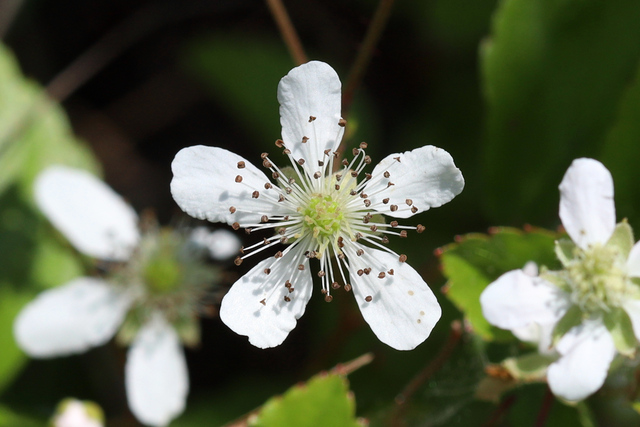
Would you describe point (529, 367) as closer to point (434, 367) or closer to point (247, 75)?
point (434, 367)

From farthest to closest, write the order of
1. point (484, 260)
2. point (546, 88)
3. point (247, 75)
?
point (247, 75)
point (546, 88)
point (484, 260)

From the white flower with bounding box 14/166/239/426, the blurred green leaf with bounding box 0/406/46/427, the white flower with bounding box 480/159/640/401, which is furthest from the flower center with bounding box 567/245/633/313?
the blurred green leaf with bounding box 0/406/46/427

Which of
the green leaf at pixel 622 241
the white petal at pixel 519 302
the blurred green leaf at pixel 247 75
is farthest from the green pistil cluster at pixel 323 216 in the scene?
the blurred green leaf at pixel 247 75

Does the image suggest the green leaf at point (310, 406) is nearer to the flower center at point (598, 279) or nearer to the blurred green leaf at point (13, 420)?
the flower center at point (598, 279)

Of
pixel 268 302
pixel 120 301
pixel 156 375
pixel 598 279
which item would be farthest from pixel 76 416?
pixel 598 279

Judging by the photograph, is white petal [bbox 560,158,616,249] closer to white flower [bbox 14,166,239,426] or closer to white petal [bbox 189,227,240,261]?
white petal [bbox 189,227,240,261]
